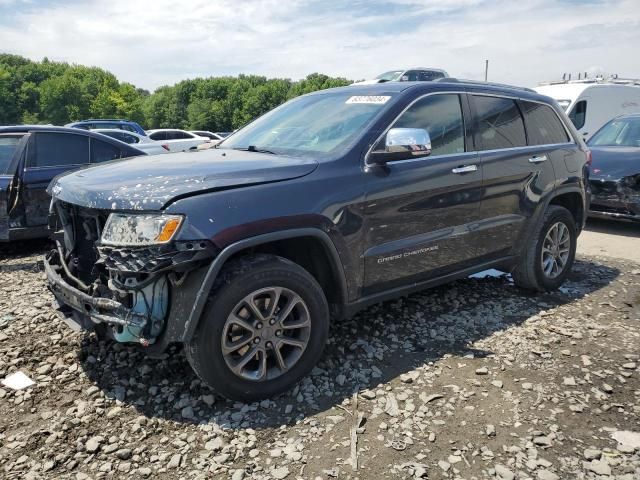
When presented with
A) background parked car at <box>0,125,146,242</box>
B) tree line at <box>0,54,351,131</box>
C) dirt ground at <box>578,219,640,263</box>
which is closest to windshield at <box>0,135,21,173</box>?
background parked car at <box>0,125,146,242</box>

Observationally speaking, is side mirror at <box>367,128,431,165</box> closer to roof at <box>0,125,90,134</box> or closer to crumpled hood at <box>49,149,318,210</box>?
crumpled hood at <box>49,149,318,210</box>

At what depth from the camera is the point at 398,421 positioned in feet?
9.33

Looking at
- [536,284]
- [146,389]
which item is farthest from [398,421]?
[536,284]

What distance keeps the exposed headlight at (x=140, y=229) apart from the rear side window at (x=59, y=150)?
396 cm

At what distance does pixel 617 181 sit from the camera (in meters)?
7.41

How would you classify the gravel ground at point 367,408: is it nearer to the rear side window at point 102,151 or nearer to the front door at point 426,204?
the front door at point 426,204

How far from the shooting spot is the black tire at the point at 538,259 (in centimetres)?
459

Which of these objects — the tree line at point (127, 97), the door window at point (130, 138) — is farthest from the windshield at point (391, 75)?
the tree line at point (127, 97)

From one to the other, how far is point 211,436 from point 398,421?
3.29 ft

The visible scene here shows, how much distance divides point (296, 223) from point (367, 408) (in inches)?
44.4

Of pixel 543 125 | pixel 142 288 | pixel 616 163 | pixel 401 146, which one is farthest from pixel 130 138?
pixel 142 288

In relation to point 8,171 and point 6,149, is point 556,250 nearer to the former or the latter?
point 8,171

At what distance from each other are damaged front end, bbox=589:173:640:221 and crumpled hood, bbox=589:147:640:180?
65mm

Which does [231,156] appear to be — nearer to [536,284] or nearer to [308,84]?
[536,284]
